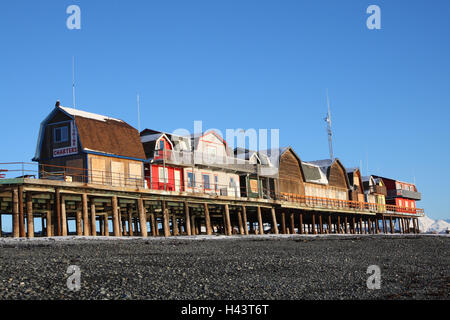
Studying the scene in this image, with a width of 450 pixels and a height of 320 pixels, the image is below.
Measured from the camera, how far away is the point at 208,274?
14383 mm

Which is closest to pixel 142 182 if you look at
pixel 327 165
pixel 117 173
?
pixel 117 173


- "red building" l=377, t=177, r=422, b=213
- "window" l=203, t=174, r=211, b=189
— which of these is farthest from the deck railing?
"red building" l=377, t=177, r=422, b=213

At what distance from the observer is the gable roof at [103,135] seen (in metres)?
34.6

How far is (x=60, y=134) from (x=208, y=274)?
2388 centimetres

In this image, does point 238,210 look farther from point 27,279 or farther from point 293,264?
point 27,279

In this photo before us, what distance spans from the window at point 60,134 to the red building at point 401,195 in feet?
195

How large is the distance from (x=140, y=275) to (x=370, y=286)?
215 inches

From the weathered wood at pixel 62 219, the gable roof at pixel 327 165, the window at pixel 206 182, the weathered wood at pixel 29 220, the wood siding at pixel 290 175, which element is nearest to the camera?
the weathered wood at pixel 29 220

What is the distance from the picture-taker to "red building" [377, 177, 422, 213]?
87188 mm

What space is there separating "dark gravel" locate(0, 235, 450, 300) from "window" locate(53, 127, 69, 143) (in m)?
15.2

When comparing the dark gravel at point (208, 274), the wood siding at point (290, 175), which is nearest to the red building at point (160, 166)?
the wood siding at point (290, 175)

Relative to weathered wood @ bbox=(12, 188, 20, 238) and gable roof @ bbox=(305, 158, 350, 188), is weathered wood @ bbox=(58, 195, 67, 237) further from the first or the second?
gable roof @ bbox=(305, 158, 350, 188)

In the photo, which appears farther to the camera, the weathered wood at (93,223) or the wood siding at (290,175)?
the wood siding at (290,175)

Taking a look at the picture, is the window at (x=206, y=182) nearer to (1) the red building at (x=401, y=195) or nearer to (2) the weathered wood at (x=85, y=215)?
(2) the weathered wood at (x=85, y=215)
